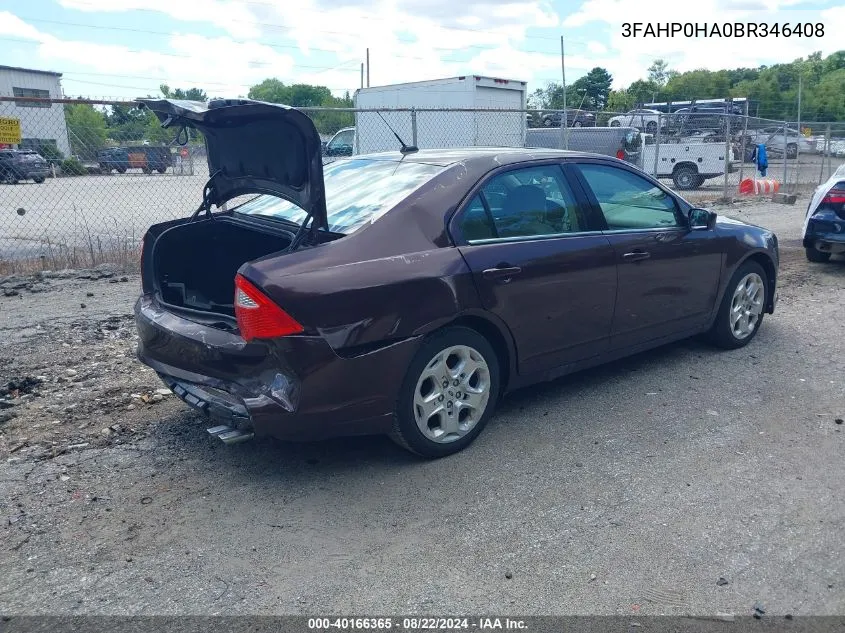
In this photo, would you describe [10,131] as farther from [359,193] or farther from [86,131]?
[359,193]

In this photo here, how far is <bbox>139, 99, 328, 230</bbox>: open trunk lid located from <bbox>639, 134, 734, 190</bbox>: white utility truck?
1846 cm

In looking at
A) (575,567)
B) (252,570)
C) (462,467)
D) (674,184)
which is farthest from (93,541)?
(674,184)

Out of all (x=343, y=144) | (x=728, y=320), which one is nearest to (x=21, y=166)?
(x=728, y=320)

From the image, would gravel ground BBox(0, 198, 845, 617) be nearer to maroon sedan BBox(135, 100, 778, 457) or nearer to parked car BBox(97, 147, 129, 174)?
maroon sedan BBox(135, 100, 778, 457)

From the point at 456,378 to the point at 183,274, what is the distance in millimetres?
1839

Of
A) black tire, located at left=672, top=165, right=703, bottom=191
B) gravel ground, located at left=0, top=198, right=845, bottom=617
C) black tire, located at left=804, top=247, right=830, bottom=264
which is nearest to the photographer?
gravel ground, located at left=0, top=198, right=845, bottom=617

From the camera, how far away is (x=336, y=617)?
2924 millimetres

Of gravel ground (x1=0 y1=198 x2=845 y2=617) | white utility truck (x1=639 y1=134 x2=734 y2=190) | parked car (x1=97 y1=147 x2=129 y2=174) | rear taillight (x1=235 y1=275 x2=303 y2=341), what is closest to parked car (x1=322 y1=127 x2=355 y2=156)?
parked car (x1=97 y1=147 x2=129 y2=174)

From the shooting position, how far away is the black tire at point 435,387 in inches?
157

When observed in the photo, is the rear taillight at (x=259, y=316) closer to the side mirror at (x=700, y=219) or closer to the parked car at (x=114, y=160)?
the side mirror at (x=700, y=219)

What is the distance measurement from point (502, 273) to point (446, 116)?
47.3 feet

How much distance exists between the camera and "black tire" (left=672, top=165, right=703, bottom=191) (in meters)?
22.2

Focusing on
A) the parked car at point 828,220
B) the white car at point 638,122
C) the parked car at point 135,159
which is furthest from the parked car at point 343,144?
the parked car at point 828,220

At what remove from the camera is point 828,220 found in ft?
28.9
